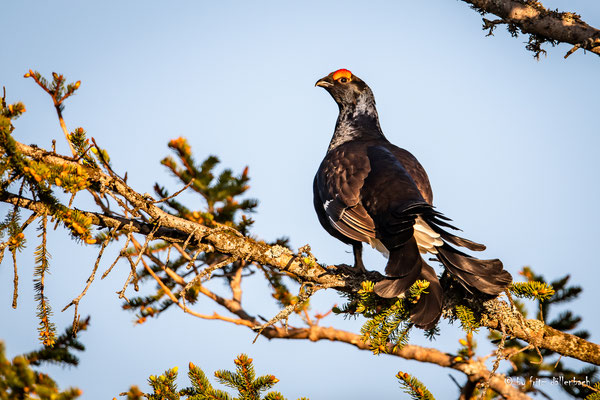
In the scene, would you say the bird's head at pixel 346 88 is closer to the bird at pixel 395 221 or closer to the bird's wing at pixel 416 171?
the bird at pixel 395 221

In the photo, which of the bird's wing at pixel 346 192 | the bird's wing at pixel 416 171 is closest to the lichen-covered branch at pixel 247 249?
the bird's wing at pixel 346 192

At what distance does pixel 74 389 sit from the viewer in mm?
2285

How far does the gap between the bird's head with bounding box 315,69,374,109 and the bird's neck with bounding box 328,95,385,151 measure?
19mm

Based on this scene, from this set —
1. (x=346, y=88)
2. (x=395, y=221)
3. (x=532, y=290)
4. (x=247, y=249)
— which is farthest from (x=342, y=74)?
(x=532, y=290)

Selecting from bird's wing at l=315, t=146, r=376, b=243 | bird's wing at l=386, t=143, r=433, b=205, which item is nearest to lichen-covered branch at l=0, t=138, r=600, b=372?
bird's wing at l=315, t=146, r=376, b=243

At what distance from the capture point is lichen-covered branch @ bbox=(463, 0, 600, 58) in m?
4.64

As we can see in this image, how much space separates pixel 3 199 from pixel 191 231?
3.93ft

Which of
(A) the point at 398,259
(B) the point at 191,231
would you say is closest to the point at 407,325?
(A) the point at 398,259

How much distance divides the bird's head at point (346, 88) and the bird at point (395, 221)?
28.2 inches

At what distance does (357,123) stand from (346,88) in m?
0.56

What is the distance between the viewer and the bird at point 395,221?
3814 mm

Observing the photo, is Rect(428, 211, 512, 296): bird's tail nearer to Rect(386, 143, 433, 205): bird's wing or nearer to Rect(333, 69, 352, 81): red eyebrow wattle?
Rect(386, 143, 433, 205): bird's wing

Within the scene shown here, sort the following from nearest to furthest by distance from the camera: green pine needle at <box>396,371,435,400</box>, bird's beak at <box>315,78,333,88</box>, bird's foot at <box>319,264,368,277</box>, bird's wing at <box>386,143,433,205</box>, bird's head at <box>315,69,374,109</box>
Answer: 1. green pine needle at <box>396,371,435,400</box>
2. bird's foot at <box>319,264,368,277</box>
3. bird's wing at <box>386,143,433,205</box>
4. bird's head at <box>315,69,374,109</box>
5. bird's beak at <box>315,78,333,88</box>

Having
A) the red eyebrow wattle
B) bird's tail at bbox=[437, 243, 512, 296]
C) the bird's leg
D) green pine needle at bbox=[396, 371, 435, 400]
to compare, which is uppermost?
the red eyebrow wattle
